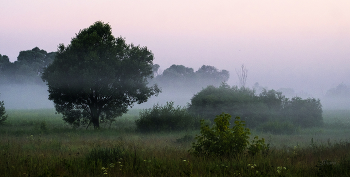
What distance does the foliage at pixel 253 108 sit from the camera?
99.2 feet

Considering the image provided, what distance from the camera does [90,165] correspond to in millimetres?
8414

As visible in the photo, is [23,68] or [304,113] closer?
[304,113]

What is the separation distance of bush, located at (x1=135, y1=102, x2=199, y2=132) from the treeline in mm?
69537

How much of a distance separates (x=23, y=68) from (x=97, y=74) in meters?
71.1

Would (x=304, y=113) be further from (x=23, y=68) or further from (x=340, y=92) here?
(x=340, y=92)

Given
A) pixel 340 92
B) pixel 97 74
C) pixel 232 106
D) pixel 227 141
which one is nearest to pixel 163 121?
pixel 97 74

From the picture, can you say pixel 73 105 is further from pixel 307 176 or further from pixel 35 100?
pixel 35 100

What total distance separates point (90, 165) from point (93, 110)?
15.4 metres

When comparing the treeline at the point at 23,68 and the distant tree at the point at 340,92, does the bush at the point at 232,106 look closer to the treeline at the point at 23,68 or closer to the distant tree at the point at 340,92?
the treeline at the point at 23,68

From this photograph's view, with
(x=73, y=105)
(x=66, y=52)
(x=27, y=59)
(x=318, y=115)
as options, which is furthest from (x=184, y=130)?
(x=27, y=59)

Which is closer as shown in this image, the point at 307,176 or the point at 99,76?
the point at 307,176

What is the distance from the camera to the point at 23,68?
80625 millimetres

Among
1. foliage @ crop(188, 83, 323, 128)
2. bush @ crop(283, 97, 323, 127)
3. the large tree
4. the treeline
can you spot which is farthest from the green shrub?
the treeline

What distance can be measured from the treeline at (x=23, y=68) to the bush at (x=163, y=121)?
228 feet
